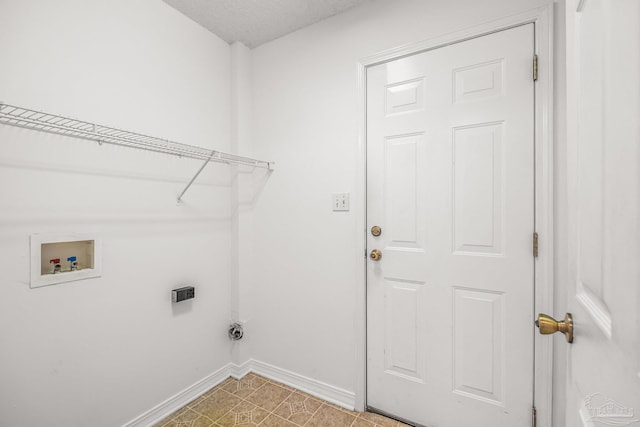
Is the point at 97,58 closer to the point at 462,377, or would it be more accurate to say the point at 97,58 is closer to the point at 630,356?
the point at 630,356

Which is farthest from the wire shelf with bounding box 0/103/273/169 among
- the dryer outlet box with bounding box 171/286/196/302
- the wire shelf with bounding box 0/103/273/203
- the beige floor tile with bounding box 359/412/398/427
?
the beige floor tile with bounding box 359/412/398/427

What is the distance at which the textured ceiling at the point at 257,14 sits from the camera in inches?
66.4

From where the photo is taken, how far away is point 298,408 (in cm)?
172

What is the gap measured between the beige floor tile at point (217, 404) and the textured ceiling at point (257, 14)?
2.42m

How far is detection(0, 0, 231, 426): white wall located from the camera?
1183 mm

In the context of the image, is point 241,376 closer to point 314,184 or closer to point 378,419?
point 378,419

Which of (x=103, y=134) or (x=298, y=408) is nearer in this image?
(x=103, y=134)

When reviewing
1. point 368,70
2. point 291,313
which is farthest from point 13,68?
point 291,313

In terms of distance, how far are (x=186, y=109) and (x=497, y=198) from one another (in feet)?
6.13

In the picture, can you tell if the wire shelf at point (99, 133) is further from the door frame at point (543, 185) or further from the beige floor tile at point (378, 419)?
the beige floor tile at point (378, 419)

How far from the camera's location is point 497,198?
4.49ft

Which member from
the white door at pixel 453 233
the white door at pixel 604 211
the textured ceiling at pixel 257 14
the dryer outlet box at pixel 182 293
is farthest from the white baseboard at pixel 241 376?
the textured ceiling at pixel 257 14

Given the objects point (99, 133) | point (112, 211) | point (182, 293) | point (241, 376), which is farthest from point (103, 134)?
point (241, 376)

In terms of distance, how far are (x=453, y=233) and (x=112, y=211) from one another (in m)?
1.76
